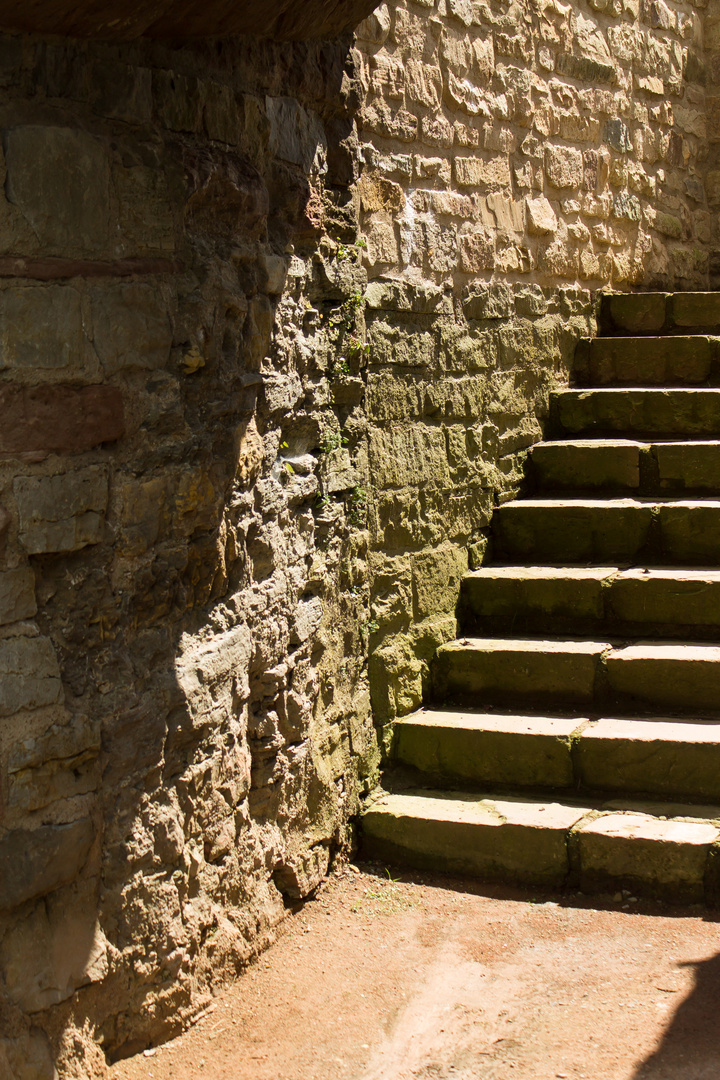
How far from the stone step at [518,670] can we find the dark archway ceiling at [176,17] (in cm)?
224

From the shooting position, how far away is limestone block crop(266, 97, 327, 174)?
3.05 metres

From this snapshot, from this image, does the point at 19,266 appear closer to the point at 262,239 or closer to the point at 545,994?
the point at 262,239

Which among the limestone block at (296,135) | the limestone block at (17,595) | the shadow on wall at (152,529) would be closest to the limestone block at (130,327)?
the shadow on wall at (152,529)

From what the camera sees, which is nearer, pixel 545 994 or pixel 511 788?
pixel 545 994

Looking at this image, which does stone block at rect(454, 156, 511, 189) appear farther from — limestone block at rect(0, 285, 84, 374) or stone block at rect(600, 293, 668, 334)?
limestone block at rect(0, 285, 84, 374)

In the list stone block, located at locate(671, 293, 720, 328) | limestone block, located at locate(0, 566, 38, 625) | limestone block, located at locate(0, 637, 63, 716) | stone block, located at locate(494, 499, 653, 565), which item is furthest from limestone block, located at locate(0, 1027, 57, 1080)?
stone block, located at locate(671, 293, 720, 328)

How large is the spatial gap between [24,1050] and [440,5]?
387 cm

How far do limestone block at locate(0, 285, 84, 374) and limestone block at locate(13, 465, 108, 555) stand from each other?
0.24 metres

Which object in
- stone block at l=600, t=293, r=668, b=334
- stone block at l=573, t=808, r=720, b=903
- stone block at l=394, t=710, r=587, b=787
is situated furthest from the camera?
stone block at l=600, t=293, r=668, b=334

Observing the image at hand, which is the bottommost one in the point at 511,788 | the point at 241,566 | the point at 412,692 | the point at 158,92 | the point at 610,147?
the point at 511,788

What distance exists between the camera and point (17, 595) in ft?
7.41

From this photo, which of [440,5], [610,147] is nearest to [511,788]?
[440,5]

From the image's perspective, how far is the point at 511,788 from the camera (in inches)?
146

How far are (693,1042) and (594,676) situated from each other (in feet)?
5.07
